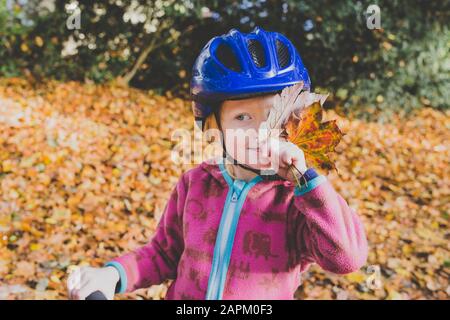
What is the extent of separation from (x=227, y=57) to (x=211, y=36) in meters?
5.47

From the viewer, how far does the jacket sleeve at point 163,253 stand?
5.60 feet

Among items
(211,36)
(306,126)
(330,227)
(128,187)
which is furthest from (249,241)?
(211,36)

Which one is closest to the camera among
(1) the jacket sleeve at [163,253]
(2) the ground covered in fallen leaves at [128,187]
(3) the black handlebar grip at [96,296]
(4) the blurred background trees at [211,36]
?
(3) the black handlebar grip at [96,296]

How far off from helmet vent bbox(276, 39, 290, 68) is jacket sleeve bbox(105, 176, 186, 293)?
577mm

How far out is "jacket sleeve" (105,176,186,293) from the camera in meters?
1.71

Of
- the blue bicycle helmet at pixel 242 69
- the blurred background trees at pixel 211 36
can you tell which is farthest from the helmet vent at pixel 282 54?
the blurred background trees at pixel 211 36

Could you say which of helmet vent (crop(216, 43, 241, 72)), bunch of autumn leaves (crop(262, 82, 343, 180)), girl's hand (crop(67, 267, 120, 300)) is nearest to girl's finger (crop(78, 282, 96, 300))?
girl's hand (crop(67, 267, 120, 300))

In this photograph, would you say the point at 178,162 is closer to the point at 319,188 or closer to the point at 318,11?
the point at 318,11

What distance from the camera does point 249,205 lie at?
1581mm

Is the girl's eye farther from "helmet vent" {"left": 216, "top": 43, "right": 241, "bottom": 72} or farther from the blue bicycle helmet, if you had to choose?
A: "helmet vent" {"left": 216, "top": 43, "right": 241, "bottom": 72}

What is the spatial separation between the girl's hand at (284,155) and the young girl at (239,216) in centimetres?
3

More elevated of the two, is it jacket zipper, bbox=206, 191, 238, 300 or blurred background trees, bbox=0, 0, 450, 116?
blurred background trees, bbox=0, 0, 450, 116

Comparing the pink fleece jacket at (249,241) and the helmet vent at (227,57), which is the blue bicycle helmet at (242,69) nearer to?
the helmet vent at (227,57)

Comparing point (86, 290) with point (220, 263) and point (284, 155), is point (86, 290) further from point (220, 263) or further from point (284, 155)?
point (284, 155)
